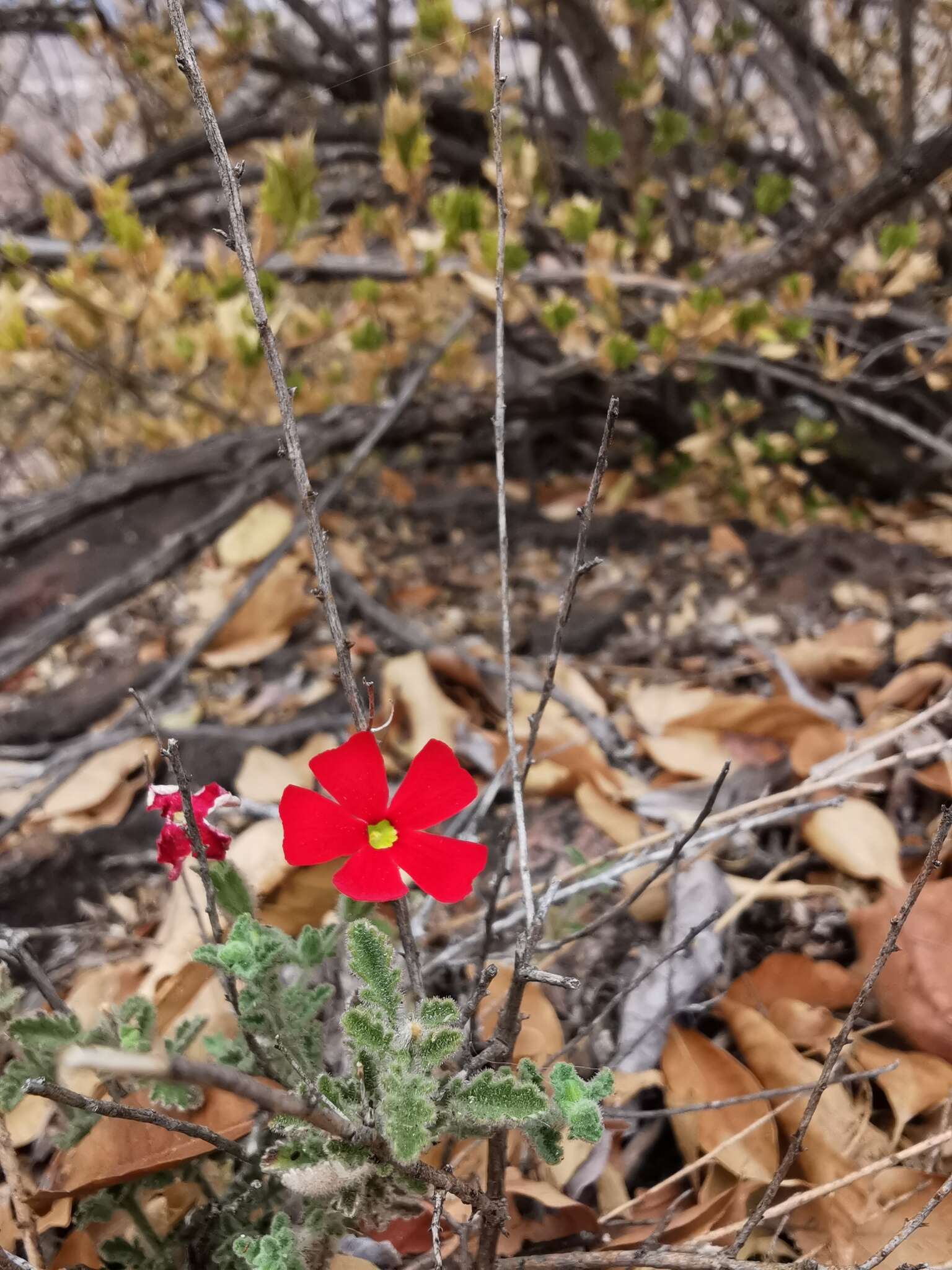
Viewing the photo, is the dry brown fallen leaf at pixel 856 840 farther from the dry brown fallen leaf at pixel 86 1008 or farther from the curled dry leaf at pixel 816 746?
the dry brown fallen leaf at pixel 86 1008

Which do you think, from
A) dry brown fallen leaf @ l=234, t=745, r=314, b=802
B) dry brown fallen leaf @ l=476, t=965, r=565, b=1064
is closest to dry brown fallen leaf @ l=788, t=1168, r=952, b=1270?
dry brown fallen leaf @ l=476, t=965, r=565, b=1064

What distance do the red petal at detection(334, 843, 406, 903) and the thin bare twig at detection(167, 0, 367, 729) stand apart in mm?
93

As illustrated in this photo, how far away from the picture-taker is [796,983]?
846 mm

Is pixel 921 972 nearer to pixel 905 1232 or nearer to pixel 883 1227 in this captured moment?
pixel 883 1227

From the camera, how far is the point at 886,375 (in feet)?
6.70

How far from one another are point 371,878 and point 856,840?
2.08 feet

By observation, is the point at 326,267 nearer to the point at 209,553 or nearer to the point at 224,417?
the point at 224,417

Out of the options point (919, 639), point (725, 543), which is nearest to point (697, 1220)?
point (919, 639)

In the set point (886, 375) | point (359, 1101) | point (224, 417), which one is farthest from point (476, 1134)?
point (886, 375)

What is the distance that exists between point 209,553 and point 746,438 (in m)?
1.24

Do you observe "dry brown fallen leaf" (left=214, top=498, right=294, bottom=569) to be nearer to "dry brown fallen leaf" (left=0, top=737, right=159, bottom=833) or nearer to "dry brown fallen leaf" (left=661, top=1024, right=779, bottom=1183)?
"dry brown fallen leaf" (left=0, top=737, right=159, bottom=833)

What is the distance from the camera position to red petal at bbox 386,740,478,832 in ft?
2.02

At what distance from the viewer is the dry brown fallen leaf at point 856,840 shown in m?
0.94

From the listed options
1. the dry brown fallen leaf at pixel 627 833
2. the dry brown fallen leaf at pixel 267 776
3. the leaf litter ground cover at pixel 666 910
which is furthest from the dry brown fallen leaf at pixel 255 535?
the dry brown fallen leaf at pixel 627 833
